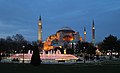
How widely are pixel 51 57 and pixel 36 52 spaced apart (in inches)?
765

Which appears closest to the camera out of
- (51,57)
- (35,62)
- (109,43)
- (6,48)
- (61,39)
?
(35,62)

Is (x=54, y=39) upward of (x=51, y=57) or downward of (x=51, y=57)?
upward

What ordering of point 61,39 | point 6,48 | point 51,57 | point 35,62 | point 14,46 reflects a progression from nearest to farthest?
point 35,62
point 51,57
point 6,48
point 14,46
point 61,39

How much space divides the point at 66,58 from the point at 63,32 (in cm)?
11810

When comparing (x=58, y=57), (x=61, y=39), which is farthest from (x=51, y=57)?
(x=61, y=39)

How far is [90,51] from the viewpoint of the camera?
85.3m

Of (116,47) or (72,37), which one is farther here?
(72,37)

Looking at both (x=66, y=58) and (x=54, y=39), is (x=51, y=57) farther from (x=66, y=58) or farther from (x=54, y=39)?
(x=54, y=39)

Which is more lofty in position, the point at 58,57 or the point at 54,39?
the point at 54,39

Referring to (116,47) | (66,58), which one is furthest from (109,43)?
(66,58)

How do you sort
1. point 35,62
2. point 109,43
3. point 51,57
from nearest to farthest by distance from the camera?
point 35,62 < point 51,57 < point 109,43

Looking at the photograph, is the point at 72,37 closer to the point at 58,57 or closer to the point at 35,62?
the point at 58,57

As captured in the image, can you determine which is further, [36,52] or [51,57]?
[51,57]

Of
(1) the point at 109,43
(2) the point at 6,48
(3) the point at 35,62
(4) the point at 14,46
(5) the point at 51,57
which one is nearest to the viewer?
(3) the point at 35,62
